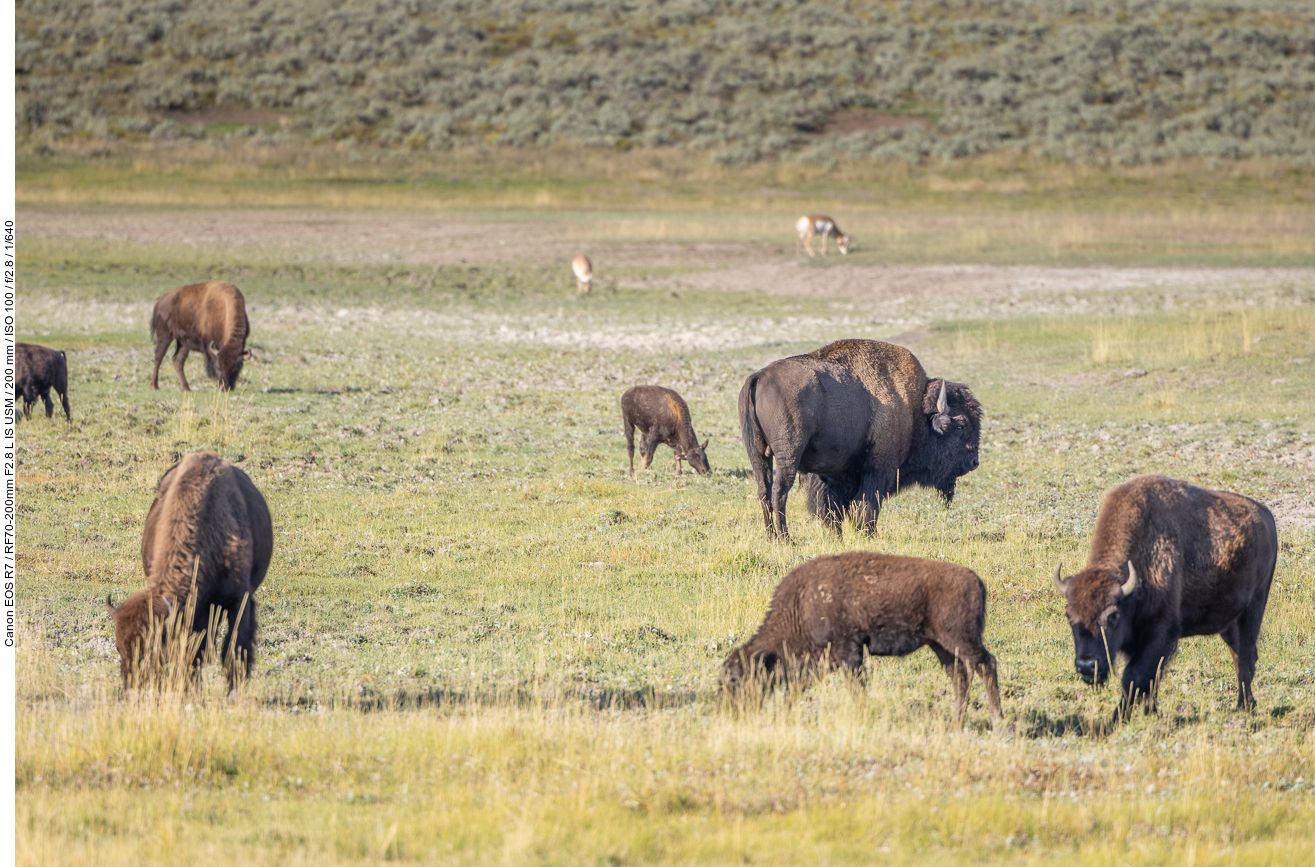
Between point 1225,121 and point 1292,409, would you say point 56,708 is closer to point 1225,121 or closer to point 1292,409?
point 1292,409

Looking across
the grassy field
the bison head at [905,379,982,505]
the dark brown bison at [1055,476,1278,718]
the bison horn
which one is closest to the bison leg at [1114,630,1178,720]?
the dark brown bison at [1055,476,1278,718]

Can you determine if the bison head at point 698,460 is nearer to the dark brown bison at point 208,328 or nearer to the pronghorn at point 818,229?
the dark brown bison at point 208,328

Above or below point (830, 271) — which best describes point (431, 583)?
below

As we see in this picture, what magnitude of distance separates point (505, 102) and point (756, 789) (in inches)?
2354

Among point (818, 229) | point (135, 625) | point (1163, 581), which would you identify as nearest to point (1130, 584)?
point (1163, 581)

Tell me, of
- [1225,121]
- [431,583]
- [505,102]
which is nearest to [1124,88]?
[1225,121]

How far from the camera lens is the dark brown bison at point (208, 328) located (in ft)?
61.5

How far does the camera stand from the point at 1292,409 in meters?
17.8

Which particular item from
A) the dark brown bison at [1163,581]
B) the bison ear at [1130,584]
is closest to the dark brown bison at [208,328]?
the dark brown bison at [1163,581]

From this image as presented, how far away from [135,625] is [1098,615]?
4.99 meters

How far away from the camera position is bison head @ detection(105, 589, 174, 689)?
6.87m

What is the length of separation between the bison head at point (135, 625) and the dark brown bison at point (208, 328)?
11888mm

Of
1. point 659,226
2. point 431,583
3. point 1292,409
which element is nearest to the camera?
point 431,583

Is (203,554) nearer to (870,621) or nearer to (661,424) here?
(870,621)
